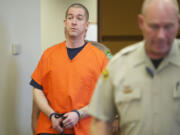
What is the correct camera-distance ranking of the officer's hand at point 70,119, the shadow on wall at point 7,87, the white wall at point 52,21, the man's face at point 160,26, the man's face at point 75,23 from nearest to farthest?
1. the man's face at point 160,26
2. the officer's hand at point 70,119
3. the man's face at point 75,23
4. the shadow on wall at point 7,87
5. the white wall at point 52,21

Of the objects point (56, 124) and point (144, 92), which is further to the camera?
point (56, 124)

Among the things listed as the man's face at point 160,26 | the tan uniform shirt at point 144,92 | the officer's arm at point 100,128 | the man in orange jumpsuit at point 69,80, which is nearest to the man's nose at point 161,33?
the man's face at point 160,26

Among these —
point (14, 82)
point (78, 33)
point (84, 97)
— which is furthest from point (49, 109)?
point (14, 82)

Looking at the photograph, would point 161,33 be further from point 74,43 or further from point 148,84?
point 74,43

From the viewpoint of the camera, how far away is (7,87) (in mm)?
2658

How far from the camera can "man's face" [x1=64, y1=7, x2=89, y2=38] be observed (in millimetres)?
1995

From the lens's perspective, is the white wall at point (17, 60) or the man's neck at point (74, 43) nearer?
the man's neck at point (74, 43)

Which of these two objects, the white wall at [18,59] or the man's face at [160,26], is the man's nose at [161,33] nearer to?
the man's face at [160,26]

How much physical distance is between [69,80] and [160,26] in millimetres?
1014

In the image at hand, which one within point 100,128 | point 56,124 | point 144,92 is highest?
point 144,92

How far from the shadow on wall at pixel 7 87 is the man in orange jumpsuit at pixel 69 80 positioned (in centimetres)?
66

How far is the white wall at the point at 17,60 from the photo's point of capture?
8.59 feet

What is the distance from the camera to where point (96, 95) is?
4.04 ft

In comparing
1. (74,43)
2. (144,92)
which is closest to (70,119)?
(74,43)
